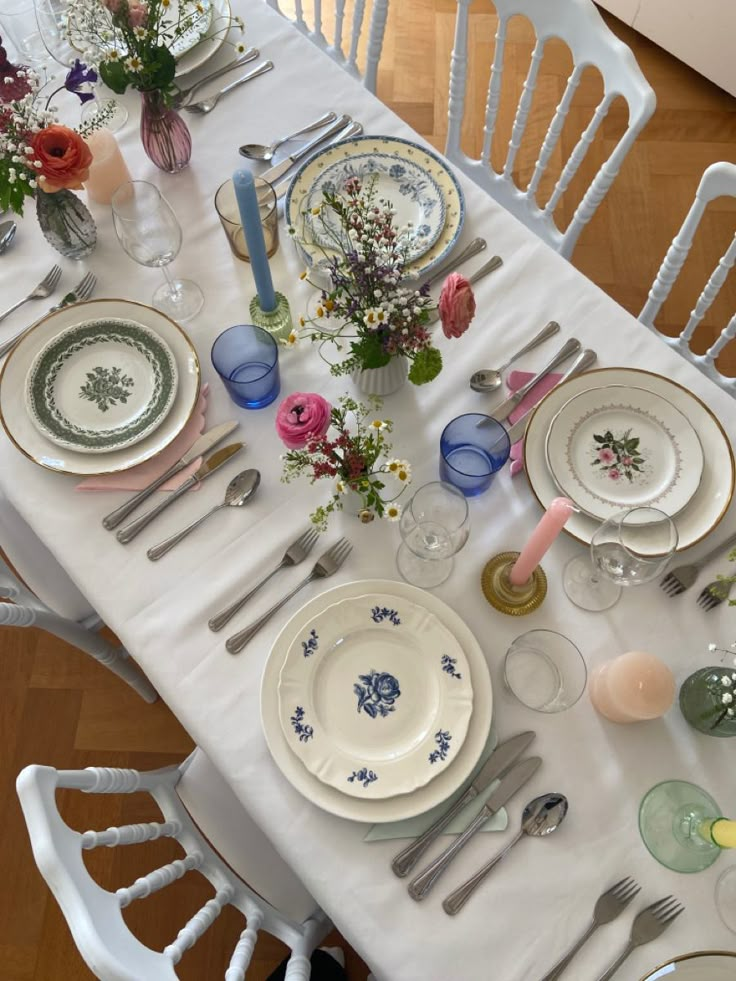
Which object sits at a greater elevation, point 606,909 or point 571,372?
point 571,372

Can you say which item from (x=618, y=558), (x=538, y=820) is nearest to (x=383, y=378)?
(x=618, y=558)

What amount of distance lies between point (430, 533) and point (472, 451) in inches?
5.4

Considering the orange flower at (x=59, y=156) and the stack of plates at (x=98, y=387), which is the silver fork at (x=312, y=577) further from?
the orange flower at (x=59, y=156)

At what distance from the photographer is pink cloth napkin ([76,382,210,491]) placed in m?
1.14

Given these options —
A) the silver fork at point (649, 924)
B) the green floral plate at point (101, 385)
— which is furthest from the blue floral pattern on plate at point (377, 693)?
the green floral plate at point (101, 385)

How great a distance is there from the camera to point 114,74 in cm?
117

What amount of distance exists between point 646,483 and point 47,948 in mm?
1517

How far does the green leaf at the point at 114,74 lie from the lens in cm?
116

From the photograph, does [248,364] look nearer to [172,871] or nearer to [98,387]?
[98,387]

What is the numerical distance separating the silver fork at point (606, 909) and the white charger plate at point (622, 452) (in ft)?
1.45

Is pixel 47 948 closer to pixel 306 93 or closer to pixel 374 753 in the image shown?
pixel 374 753

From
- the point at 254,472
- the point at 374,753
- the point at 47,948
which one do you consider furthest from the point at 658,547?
the point at 47,948

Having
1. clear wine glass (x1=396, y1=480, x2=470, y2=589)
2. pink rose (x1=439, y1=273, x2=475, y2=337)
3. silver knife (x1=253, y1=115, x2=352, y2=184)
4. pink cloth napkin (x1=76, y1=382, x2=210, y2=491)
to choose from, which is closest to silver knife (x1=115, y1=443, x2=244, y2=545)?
pink cloth napkin (x1=76, y1=382, x2=210, y2=491)

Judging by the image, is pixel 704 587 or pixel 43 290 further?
pixel 43 290
